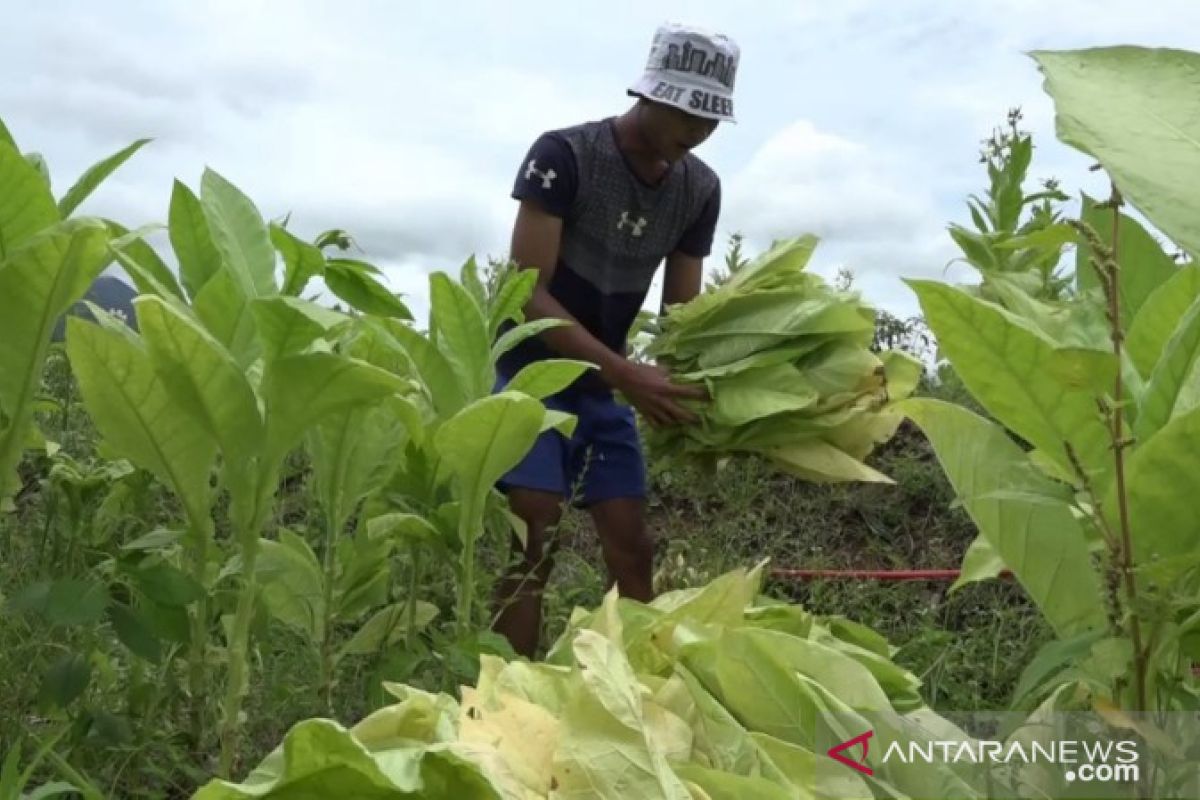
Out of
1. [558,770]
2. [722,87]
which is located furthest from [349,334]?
[722,87]

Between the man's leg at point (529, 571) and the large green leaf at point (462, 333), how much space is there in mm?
846

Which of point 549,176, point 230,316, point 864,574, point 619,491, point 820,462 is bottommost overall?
point 864,574

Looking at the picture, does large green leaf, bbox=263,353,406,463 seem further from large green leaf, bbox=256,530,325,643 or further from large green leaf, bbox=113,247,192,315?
large green leaf, bbox=256,530,325,643

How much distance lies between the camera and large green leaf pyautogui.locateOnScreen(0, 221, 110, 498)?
1.06m

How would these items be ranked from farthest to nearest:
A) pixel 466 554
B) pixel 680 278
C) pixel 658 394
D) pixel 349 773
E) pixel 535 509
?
pixel 680 278 < pixel 535 509 < pixel 658 394 < pixel 466 554 < pixel 349 773

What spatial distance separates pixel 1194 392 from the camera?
0.85 metres

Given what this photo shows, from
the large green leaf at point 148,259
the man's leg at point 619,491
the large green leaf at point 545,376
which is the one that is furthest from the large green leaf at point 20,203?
the man's leg at point 619,491

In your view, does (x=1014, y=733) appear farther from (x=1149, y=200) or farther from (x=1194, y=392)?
(x=1149, y=200)

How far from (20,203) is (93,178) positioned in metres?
0.11

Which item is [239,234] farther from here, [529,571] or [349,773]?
[529,571]

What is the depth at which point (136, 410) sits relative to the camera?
1146 millimetres

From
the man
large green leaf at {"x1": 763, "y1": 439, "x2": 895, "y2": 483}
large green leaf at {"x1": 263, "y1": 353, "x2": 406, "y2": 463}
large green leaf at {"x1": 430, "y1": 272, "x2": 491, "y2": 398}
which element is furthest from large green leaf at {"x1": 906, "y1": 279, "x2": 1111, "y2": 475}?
the man

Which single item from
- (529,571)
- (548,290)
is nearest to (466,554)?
(529,571)

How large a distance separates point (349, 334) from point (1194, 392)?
75 cm
